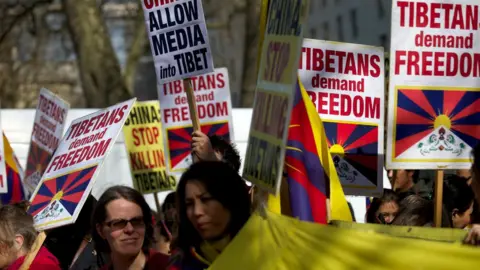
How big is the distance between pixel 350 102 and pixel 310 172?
5.97ft

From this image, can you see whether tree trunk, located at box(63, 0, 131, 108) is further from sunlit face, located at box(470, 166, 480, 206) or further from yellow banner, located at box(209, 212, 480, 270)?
sunlit face, located at box(470, 166, 480, 206)

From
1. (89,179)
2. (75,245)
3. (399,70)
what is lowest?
(75,245)

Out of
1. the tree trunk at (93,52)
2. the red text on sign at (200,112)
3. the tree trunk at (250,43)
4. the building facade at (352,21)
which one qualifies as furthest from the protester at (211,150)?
the building facade at (352,21)

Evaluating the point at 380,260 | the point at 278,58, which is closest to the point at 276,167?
the point at 278,58

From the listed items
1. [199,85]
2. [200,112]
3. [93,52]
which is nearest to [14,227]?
[200,112]

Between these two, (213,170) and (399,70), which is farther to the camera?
(399,70)

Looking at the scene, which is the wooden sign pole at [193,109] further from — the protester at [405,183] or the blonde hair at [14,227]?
the protester at [405,183]

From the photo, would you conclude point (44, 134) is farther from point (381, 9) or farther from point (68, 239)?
point (381, 9)

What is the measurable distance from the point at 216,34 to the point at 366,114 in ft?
97.5

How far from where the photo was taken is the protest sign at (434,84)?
20.1 ft

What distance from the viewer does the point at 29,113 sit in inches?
497

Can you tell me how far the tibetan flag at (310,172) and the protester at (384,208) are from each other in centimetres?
171

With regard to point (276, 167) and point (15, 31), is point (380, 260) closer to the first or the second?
point (276, 167)

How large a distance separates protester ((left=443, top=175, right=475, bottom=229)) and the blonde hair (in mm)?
2017
